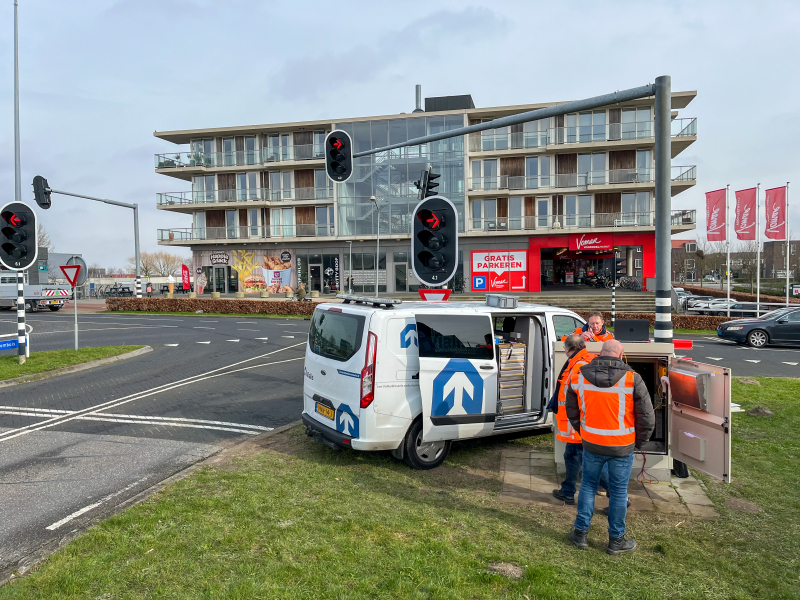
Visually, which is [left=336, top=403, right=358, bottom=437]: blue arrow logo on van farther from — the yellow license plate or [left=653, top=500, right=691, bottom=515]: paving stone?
[left=653, top=500, right=691, bottom=515]: paving stone

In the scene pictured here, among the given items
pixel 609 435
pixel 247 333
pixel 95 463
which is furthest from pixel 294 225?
pixel 609 435

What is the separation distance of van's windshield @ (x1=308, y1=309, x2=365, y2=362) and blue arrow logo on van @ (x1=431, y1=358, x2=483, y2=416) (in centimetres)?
97

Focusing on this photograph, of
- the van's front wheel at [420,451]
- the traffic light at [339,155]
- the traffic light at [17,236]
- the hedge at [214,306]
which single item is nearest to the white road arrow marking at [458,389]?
the van's front wheel at [420,451]

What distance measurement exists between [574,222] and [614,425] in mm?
36546

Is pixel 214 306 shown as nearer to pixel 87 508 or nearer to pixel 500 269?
pixel 500 269

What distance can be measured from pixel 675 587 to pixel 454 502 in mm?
1955

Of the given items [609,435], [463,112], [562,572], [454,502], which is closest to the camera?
[562,572]

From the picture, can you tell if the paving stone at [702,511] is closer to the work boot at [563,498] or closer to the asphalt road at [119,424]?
the work boot at [563,498]

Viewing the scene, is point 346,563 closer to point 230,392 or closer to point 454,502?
point 454,502

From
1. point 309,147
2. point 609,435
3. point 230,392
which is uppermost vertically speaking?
point 309,147

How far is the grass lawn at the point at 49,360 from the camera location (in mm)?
11885

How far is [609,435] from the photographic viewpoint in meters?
4.18

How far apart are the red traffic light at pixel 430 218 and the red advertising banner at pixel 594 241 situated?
109 ft

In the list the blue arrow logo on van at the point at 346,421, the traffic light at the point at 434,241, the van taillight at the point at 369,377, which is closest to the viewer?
the van taillight at the point at 369,377
